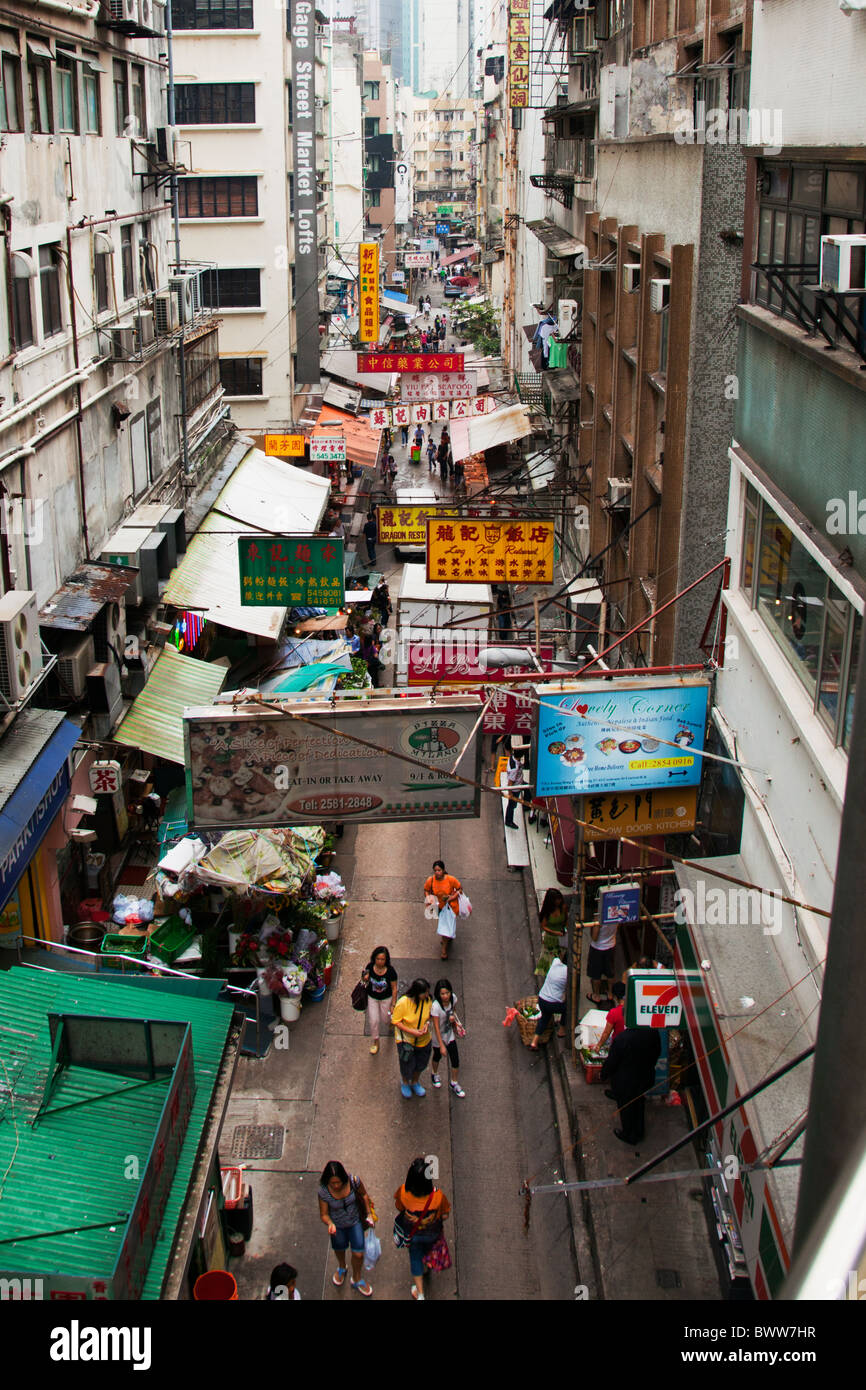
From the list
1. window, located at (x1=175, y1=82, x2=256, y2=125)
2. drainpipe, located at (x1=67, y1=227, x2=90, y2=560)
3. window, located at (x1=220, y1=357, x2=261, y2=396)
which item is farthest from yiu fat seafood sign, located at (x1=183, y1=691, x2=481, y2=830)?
window, located at (x1=175, y1=82, x2=256, y2=125)

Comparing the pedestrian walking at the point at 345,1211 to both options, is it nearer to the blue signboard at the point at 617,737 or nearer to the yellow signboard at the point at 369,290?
the blue signboard at the point at 617,737

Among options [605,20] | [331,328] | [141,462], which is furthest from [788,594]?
[331,328]

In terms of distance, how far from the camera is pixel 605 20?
27.4 meters

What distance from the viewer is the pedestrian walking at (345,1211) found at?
34.9 feet

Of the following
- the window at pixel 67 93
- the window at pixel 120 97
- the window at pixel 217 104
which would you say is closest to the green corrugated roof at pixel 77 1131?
the window at pixel 67 93

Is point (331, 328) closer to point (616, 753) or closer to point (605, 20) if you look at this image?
point (605, 20)

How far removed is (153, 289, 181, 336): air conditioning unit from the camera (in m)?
25.2

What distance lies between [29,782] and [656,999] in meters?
7.40

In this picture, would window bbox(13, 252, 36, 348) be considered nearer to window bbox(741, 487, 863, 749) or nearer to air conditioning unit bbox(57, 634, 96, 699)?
air conditioning unit bbox(57, 634, 96, 699)

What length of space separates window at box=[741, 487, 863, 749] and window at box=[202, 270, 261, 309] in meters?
34.5

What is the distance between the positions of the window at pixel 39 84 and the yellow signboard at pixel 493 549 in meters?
8.07

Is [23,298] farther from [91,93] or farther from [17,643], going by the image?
[91,93]

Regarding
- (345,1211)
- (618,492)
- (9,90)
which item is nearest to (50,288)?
(9,90)

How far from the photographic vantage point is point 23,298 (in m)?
16.7
